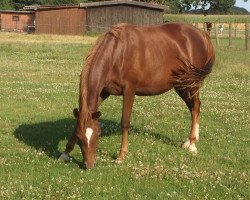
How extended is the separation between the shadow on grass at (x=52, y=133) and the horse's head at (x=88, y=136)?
44.1 inches

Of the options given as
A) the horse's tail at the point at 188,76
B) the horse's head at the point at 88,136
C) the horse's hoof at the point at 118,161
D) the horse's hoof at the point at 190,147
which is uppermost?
the horse's tail at the point at 188,76

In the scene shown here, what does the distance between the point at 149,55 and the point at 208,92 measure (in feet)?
34.0

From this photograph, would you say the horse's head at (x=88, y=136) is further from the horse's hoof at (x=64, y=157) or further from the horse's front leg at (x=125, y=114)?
the horse's front leg at (x=125, y=114)

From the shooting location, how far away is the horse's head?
28.7 ft

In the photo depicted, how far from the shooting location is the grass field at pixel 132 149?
8.22m

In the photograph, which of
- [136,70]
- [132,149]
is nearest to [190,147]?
[132,149]

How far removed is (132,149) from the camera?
Result: 35.5 ft

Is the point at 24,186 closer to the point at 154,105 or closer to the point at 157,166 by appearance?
the point at 157,166

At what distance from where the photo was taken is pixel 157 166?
9406 millimetres

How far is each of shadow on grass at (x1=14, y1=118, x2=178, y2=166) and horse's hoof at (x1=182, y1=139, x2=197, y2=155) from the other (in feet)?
1.16

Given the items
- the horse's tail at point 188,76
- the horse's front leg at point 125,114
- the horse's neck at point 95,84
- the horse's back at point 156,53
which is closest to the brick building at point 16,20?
the horse's back at point 156,53

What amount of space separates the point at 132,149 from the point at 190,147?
1.37m

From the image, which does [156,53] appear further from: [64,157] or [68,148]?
[64,157]

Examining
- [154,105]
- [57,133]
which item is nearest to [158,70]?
[57,133]
